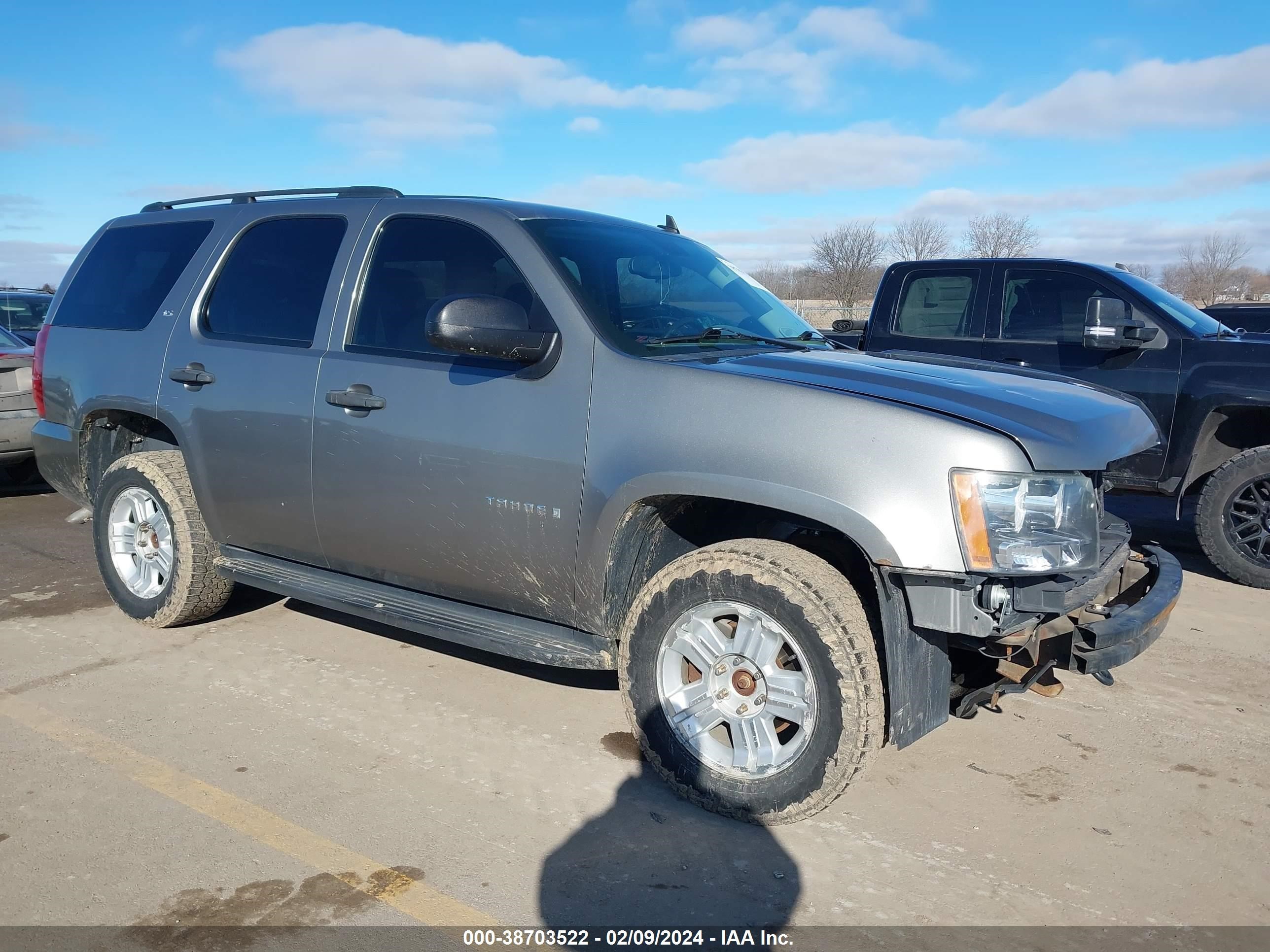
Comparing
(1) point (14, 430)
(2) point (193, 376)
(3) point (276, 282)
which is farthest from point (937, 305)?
(1) point (14, 430)

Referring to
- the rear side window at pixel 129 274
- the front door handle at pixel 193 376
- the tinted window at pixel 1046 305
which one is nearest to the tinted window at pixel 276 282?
the front door handle at pixel 193 376

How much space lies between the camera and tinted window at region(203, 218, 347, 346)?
13.9ft

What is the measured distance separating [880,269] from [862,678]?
38.8 m

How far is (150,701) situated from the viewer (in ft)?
13.4

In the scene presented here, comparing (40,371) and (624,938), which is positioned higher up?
(40,371)

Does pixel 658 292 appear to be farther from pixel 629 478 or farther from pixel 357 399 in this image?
pixel 357 399

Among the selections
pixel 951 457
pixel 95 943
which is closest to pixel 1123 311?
A: pixel 951 457

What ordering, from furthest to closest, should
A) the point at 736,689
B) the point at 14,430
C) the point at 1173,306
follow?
the point at 14,430 < the point at 1173,306 < the point at 736,689

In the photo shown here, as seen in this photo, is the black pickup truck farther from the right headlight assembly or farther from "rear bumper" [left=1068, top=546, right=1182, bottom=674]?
the right headlight assembly

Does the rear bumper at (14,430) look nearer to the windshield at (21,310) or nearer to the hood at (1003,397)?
the windshield at (21,310)

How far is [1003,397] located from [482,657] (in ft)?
8.87

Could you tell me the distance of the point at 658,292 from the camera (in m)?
3.92

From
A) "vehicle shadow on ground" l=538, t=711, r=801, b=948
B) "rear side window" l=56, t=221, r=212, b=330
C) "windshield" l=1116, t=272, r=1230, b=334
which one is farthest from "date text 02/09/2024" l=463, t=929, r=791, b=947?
"windshield" l=1116, t=272, r=1230, b=334

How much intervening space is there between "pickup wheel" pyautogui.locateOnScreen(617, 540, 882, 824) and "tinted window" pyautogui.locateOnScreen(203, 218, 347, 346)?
204 centimetres
